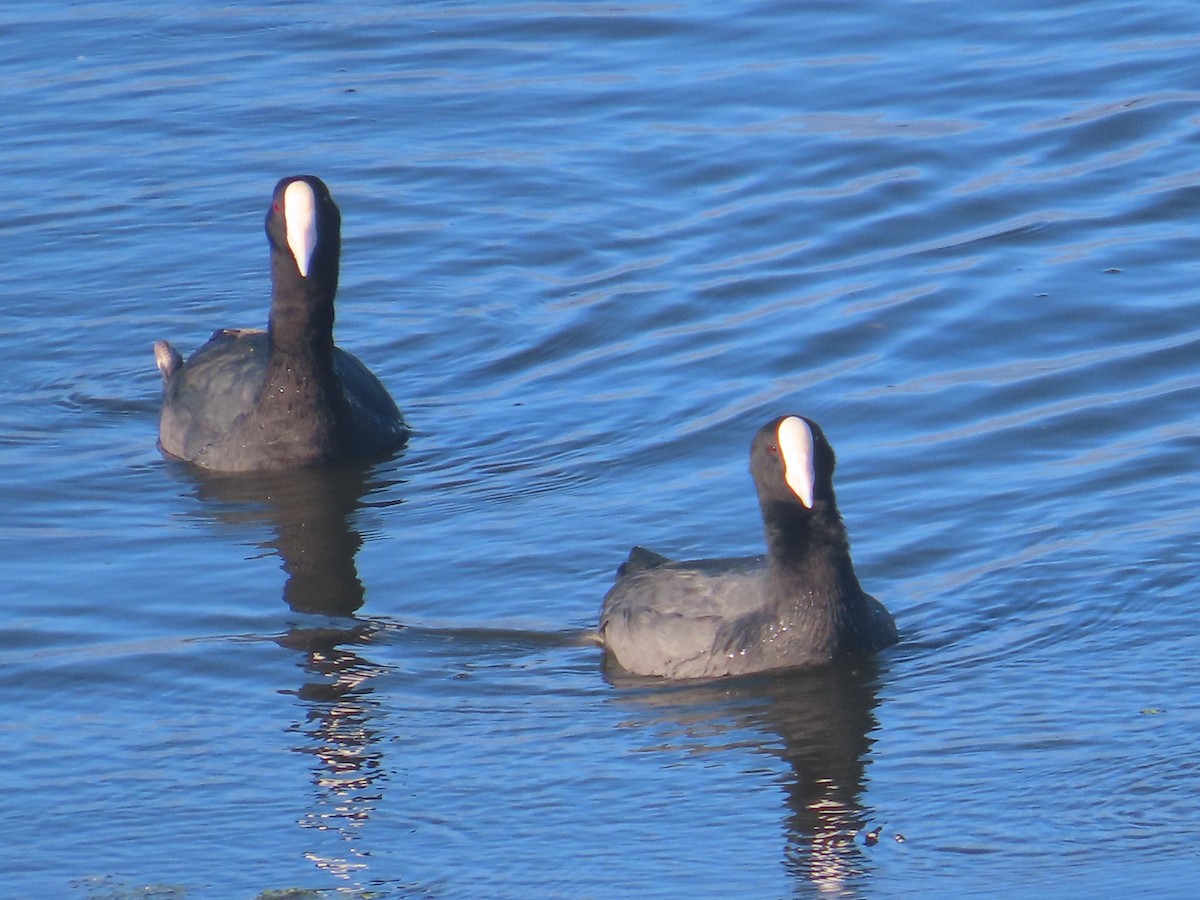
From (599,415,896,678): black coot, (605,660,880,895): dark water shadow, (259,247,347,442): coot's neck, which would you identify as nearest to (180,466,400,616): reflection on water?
(259,247,347,442): coot's neck

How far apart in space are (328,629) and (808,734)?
1743 millimetres

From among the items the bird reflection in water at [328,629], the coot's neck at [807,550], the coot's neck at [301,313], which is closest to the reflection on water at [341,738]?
the bird reflection in water at [328,629]

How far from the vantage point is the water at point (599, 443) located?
5730 millimetres

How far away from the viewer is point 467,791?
590cm

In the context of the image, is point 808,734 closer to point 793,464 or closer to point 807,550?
point 807,550

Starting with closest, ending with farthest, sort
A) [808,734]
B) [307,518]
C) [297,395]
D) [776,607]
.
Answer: [808,734]
[776,607]
[307,518]
[297,395]

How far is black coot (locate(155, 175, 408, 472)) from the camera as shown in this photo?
9000 millimetres

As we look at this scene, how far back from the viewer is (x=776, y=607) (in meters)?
6.77

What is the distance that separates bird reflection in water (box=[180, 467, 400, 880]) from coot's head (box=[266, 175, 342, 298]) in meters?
0.79

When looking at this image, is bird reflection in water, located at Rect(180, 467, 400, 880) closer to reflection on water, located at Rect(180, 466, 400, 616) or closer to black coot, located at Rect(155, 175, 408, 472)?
reflection on water, located at Rect(180, 466, 400, 616)

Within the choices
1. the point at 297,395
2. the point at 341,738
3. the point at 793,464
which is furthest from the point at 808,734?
the point at 297,395

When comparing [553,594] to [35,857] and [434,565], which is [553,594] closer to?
[434,565]

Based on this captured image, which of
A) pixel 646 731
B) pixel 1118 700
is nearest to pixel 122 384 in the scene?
pixel 646 731

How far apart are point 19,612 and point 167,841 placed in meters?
1.95
